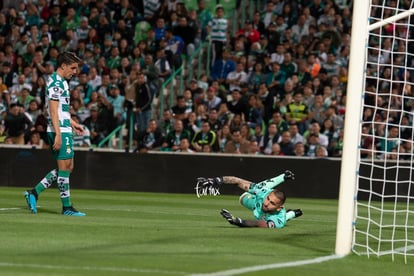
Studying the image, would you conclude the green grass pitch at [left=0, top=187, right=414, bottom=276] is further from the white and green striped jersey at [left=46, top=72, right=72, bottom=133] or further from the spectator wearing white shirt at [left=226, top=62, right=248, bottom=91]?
the spectator wearing white shirt at [left=226, top=62, right=248, bottom=91]

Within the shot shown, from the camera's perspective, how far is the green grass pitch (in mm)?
9180

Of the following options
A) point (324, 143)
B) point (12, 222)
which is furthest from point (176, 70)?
point (12, 222)

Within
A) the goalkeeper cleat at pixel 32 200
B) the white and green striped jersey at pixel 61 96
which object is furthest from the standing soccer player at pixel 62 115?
the goalkeeper cleat at pixel 32 200

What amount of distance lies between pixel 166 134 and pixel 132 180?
2.06 metres

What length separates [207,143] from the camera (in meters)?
24.7

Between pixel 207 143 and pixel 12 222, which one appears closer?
pixel 12 222

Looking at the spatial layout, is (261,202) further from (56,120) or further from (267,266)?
(267,266)

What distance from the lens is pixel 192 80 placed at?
27484 mm

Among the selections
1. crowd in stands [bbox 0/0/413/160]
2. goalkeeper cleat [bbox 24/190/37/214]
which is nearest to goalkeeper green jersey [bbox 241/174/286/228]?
goalkeeper cleat [bbox 24/190/37/214]

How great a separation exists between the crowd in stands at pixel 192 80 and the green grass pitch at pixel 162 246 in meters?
8.13

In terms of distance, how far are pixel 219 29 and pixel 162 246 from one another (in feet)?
61.4

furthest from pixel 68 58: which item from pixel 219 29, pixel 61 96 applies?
pixel 219 29

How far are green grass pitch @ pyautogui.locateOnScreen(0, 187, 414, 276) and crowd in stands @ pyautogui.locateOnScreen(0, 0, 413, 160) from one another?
8.13 m

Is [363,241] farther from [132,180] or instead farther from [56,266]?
[132,180]
